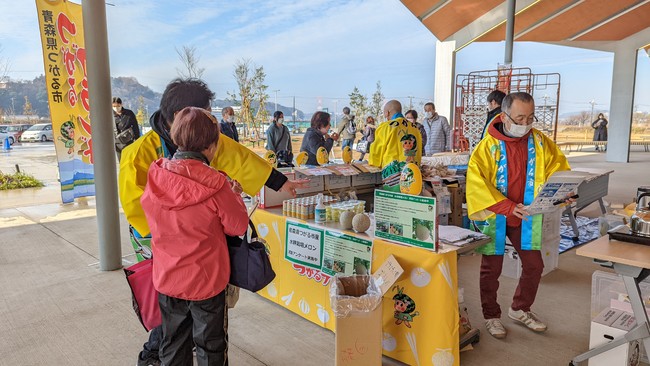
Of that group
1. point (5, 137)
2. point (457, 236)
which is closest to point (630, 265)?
point (457, 236)

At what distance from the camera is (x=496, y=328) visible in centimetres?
273

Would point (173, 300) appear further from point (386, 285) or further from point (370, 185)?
point (370, 185)

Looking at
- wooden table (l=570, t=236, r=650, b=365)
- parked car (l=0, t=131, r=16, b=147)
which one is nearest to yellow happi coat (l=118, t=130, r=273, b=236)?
wooden table (l=570, t=236, r=650, b=365)

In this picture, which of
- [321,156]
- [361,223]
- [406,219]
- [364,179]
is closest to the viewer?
[406,219]

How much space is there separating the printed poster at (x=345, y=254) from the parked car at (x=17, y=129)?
16547 millimetres

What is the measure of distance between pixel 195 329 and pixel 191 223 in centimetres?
47

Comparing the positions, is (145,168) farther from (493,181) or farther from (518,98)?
(518,98)

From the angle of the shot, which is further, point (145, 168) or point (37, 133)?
point (37, 133)

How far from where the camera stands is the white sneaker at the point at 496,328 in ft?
8.89

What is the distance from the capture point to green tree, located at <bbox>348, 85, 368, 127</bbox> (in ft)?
45.8

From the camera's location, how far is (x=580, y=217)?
20.4 ft

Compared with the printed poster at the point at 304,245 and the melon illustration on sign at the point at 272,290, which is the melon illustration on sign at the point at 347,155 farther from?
the melon illustration on sign at the point at 272,290

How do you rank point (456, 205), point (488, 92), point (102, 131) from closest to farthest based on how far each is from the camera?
point (102, 131) → point (456, 205) → point (488, 92)

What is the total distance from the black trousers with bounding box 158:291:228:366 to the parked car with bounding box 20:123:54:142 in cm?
1808
